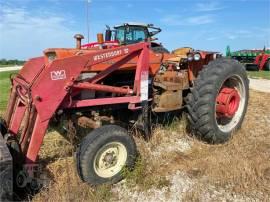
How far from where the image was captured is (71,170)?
450 cm

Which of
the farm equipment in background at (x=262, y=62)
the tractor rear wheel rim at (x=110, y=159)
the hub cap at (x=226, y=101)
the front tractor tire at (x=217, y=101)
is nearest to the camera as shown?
the tractor rear wheel rim at (x=110, y=159)

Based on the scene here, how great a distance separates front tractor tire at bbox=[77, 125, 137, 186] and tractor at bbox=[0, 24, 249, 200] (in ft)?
0.04

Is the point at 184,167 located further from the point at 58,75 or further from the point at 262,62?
the point at 262,62

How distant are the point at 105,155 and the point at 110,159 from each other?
0.28 ft

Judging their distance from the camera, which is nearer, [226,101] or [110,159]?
[110,159]

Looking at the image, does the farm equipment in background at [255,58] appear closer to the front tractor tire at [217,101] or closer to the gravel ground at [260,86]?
the gravel ground at [260,86]

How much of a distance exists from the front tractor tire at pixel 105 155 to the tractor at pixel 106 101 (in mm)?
11

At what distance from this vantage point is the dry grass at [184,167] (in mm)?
3968

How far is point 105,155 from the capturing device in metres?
4.30

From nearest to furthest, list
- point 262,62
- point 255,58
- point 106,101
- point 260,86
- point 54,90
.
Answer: point 54,90
point 106,101
point 260,86
point 262,62
point 255,58

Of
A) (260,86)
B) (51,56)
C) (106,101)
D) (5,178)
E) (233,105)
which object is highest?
(51,56)

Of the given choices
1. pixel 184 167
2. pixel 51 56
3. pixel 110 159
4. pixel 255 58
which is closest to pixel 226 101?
pixel 184 167

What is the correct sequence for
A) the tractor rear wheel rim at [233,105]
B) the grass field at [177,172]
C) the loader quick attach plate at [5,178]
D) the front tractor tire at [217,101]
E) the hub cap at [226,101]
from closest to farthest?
the loader quick attach plate at [5,178], the grass field at [177,172], the front tractor tire at [217,101], the hub cap at [226,101], the tractor rear wheel rim at [233,105]

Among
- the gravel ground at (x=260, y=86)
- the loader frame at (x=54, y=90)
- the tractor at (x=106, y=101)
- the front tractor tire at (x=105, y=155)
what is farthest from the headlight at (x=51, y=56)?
the gravel ground at (x=260, y=86)
